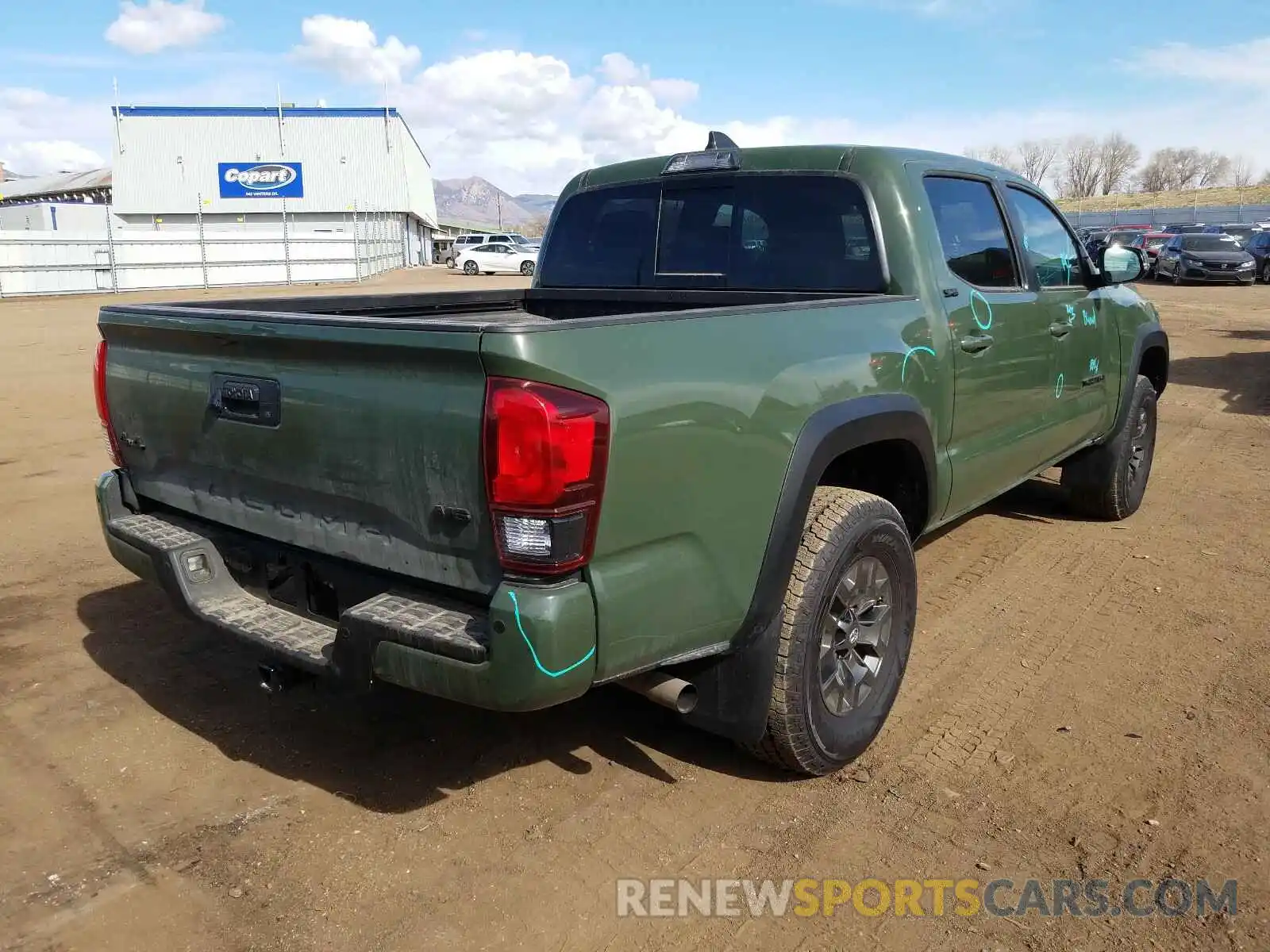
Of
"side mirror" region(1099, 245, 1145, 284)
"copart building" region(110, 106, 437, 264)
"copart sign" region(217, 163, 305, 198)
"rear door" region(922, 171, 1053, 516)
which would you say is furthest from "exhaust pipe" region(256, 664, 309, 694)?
"copart sign" region(217, 163, 305, 198)

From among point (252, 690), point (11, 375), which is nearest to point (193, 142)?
point (11, 375)

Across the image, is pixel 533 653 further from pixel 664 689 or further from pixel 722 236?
pixel 722 236

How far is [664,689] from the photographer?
2.72m

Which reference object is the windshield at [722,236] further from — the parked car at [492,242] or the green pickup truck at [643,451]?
the parked car at [492,242]

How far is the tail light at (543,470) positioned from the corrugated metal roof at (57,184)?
3194 inches

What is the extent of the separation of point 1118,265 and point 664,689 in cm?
374

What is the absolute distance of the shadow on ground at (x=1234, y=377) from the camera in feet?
33.2

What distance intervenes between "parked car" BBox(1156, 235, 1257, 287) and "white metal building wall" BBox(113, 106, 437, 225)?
126ft

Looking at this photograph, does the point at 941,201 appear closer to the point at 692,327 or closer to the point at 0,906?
the point at 692,327

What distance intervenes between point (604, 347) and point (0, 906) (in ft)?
6.89

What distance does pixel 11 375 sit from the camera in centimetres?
1159

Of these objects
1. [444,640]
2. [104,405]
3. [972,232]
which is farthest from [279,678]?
[972,232]

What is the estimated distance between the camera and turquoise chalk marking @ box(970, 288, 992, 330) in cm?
389

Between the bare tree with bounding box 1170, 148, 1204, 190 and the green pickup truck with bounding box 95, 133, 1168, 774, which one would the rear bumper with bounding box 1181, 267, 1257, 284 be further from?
the bare tree with bounding box 1170, 148, 1204, 190
